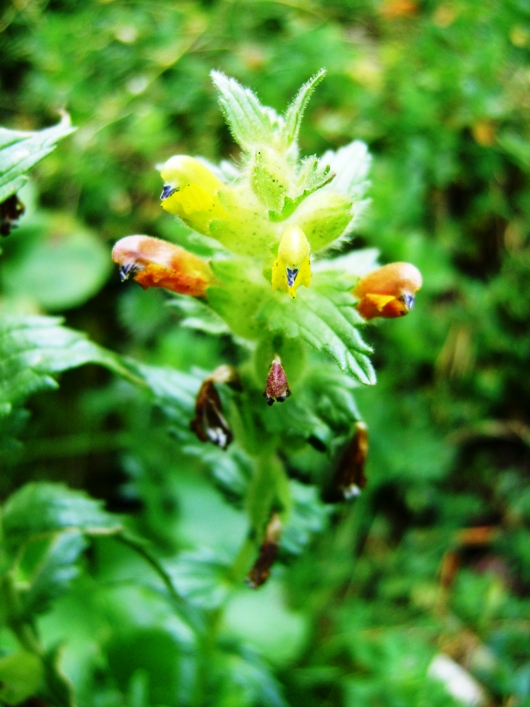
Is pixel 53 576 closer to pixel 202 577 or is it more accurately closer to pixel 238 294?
pixel 202 577

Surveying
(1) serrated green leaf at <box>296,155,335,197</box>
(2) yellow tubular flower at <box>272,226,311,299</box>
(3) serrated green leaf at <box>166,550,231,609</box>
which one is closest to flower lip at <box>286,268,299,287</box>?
(2) yellow tubular flower at <box>272,226,311,299</box>

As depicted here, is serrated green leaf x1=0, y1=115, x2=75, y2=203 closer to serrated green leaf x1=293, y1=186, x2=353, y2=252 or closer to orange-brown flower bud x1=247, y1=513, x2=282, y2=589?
serrated green leaf x1=293, y1=186, x2=353, y2=252

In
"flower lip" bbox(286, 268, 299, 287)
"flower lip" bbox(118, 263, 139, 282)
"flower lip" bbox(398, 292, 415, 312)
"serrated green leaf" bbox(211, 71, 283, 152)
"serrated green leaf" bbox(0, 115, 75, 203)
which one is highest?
"serrated green leaf" bbox(0, 115, 75, 203)

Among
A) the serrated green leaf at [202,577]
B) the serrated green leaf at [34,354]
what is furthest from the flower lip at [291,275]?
the serrated green leaf at [202,577]

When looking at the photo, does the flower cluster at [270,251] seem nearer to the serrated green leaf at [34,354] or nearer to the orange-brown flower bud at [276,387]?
the orange-brown flower bud at [276,387]

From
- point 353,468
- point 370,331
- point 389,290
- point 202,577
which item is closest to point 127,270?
point 389,290

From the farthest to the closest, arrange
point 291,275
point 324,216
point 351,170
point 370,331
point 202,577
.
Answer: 1. point 370,331
2. point 202,577
3. point 351,170
4. point 324,216
5. point 291,275
